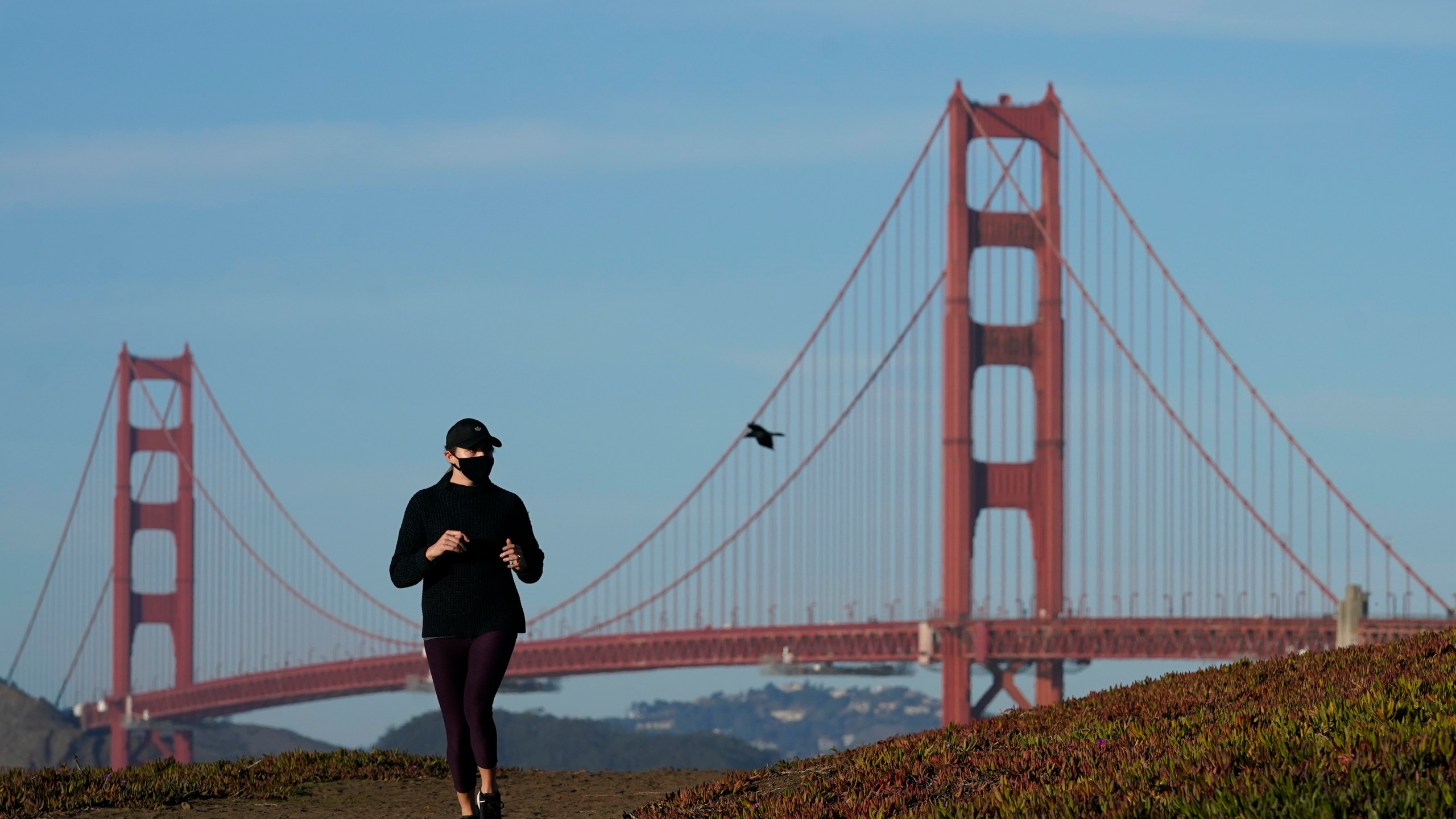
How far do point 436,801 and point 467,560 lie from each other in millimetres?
3364

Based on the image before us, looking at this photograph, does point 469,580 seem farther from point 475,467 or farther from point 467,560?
point 475,467

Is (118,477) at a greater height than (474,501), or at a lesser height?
greater

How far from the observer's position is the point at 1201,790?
7.56m

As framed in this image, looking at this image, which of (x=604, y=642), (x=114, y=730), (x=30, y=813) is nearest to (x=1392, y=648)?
(x=30, y=813)

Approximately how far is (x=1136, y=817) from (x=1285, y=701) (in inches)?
114

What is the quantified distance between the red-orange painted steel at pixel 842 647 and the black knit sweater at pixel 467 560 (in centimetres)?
4130

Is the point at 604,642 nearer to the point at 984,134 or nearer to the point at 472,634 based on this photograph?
the point at 984,134

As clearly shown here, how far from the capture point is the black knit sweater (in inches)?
350

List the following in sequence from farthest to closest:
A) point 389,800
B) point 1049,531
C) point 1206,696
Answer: point 1049,531 → point 389,800 → point 1206,696

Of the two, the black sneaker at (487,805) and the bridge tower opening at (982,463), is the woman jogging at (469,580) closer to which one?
the black sneaker at (487,805)

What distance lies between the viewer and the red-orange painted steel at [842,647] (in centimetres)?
5250

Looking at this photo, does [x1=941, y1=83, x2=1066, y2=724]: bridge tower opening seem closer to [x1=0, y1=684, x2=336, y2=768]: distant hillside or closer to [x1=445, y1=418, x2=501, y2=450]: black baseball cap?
[x1=0, y1=684, x2=336, y2=768]: distant hillside

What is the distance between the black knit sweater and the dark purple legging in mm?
57

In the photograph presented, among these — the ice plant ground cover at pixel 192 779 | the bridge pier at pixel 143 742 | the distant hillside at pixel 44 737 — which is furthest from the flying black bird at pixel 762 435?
the distant hillside at pixel 44 737
